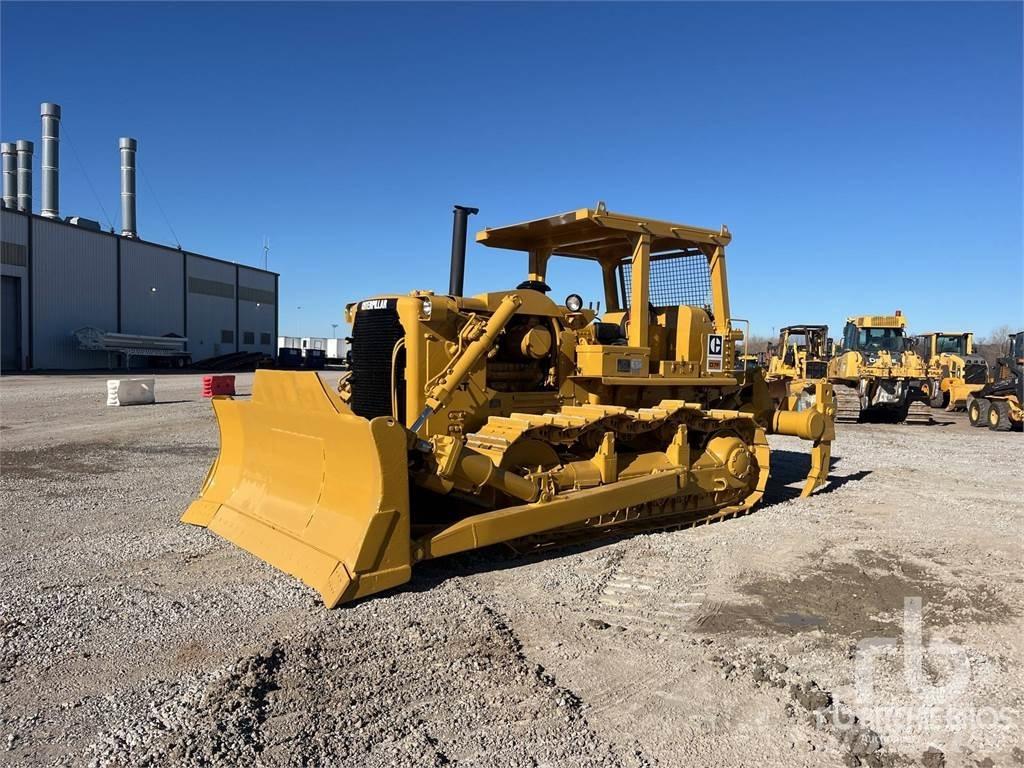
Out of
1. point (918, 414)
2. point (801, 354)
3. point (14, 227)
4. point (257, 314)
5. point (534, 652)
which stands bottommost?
point (534, 652)

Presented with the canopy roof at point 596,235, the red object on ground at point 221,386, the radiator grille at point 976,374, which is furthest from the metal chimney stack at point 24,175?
the radiator grille at point 976,374

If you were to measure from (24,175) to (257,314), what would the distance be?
1666 cm

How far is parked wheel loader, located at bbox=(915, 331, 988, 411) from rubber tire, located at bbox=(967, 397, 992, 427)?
3.57ft

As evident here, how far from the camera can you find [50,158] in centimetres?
4403

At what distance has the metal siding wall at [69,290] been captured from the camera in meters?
36.8

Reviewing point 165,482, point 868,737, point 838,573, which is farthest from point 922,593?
point 165,482

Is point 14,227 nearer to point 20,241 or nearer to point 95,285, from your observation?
point 20,241

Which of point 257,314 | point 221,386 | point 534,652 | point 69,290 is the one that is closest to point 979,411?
point 534,652

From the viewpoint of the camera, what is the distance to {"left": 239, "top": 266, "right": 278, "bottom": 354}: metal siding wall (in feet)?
175

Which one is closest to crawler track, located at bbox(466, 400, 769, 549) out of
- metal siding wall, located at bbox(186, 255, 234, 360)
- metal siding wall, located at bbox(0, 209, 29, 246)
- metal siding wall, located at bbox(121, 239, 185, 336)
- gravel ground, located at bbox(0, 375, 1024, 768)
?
gravel ground, located at bbox(0, 375, 1024, 768)

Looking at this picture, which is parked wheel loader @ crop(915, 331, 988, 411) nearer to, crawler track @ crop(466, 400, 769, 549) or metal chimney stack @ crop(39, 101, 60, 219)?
crawler track @ crop(466, 400, 769, 549)

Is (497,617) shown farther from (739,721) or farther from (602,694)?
(739,721)

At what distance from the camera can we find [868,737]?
3.26 m

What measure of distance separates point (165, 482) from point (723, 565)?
664 cm
